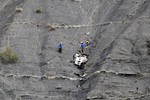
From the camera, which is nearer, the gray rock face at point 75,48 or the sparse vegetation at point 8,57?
the gray rock face at point 75,48

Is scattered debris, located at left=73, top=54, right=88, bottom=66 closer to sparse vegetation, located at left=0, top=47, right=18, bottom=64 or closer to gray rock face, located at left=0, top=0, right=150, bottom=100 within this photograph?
gray rock face, located at left=0, top=0, right=150, bottom=100

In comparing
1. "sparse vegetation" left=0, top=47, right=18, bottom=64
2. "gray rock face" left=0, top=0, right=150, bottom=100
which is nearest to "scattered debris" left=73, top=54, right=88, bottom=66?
"gray rock face" left=0, top=0, right=150, bottom=100

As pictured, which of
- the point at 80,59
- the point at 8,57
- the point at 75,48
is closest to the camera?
the point at 8,57

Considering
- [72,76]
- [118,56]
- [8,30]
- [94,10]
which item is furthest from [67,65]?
[94,10]

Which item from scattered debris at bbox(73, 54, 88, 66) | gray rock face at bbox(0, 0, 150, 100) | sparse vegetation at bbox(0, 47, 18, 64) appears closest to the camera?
gray rock face at bbox(0, 0, 150, 100)

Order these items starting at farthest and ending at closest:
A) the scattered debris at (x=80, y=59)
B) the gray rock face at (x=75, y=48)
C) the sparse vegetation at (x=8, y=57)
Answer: the scattered debris at (x=80, y=59), the sparse vegetation at (x=8, y=57), the gray rock face at (x=75, y=48)

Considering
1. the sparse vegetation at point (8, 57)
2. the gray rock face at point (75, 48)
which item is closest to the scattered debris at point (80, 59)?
the gray rock face at point (75, 48)

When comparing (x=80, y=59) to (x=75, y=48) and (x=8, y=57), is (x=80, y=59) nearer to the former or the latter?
(x=75, y=48)

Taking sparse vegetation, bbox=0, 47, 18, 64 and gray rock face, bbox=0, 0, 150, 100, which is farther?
sparse vegetation, bbox=0, 47, 18, 64

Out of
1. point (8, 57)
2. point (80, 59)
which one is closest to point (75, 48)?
point (80, 59)

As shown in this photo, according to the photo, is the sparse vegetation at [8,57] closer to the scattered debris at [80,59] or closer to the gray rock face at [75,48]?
the gray rock face at [75,48]
